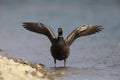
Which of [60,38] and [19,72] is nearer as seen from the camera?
[19,72]

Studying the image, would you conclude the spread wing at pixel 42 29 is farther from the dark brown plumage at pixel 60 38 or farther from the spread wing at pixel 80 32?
the spread wing at pixel 80 32

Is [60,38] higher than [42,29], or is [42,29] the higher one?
[42,29]

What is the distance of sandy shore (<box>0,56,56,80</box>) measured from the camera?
16984 mm

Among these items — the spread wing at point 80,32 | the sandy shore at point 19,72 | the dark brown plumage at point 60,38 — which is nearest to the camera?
the sandy shore at point 19,72

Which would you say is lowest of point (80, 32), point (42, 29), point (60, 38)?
point (60, 38)

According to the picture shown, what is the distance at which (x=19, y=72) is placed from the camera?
56.5 feet

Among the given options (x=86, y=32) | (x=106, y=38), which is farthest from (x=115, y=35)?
(x=86, y=32)

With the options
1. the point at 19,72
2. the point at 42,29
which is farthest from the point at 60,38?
the point at 19,72

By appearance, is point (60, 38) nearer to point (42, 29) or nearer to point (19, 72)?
point (42, 29)

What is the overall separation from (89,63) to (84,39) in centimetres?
612

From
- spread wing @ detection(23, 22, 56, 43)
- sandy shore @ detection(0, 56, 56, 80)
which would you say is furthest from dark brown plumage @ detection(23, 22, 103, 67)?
sandy shore @ detection(0, 56, 56, 80)

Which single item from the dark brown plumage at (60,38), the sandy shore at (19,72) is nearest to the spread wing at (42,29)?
the dark brown plumage at (60,38)

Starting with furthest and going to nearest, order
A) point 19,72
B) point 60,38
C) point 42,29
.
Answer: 1. point 42,29
2. point 60,38
3. point 19,72

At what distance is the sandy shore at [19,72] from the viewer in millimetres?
16984
